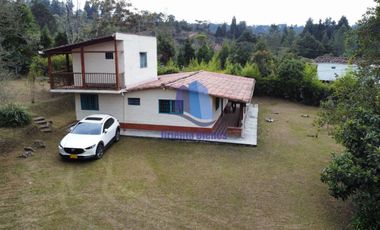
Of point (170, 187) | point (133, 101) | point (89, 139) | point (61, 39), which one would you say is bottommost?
point (170, 187)

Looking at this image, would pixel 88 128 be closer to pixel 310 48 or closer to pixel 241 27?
pixel 310 48

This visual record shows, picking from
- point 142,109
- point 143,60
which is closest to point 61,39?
point 143,60

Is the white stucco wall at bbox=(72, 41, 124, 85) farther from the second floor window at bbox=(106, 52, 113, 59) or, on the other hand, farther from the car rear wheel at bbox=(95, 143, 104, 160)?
the car rear wheel at bbox=(95, 143, 104, 160)

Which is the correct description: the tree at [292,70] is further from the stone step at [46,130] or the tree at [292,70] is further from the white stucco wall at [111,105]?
the stone step at [46,130]

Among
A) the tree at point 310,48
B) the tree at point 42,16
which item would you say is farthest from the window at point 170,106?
the tree at point 310,48

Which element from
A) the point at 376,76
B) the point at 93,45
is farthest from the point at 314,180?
the point at 93,45

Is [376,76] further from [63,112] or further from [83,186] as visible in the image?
[63,112]
